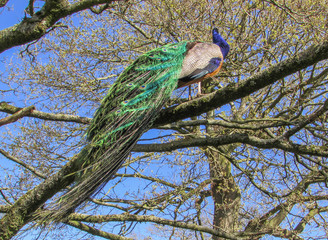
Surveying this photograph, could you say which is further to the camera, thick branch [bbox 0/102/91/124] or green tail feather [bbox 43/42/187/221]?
thick branch [bbox 0/102/91/124]

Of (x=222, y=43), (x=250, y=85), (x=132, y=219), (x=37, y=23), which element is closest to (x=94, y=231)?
(x=132, y=219)

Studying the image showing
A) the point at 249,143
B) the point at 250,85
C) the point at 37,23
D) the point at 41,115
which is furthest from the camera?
the point at 41,115

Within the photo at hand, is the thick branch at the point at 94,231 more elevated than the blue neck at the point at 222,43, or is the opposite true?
the blue neck at the point at 222,43

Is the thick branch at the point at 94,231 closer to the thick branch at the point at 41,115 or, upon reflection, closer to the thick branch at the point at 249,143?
the thick branch at the point at 41,115

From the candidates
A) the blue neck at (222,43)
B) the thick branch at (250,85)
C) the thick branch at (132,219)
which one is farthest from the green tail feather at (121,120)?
the thick branch at (132,219)

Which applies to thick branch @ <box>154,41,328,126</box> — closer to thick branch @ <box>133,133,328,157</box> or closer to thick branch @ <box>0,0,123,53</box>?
thick branch @ <box>133,133,328,157</box>

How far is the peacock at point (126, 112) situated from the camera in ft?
10.6

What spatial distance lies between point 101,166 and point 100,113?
0.74 m

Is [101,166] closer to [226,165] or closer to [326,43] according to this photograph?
[326,43]

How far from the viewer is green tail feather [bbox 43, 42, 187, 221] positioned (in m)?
3.20

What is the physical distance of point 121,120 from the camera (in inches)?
139

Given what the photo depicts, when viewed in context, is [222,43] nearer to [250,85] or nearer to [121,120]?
[250,85]

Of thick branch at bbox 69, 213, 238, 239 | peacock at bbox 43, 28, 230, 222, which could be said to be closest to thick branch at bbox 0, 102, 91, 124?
peacock at bbox 43, 28, 230, 222

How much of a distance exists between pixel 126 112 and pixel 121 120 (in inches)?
4.3
